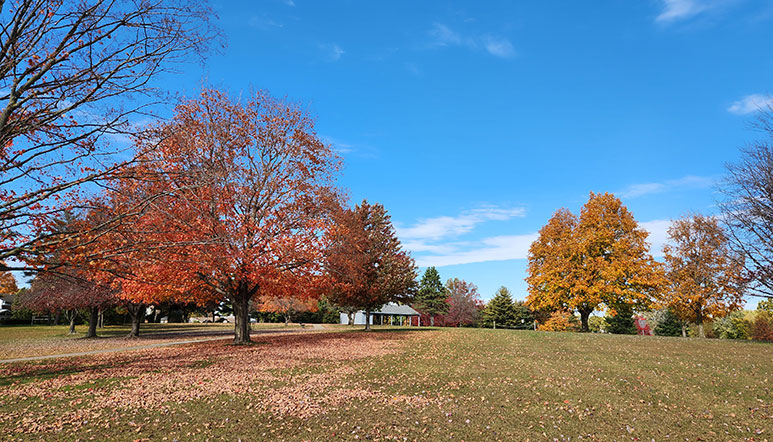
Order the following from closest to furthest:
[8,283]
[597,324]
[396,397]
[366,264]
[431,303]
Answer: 1. [396,397]
2. [366,264]
3. [8,283]
4. [597,324]
5. [431,303]

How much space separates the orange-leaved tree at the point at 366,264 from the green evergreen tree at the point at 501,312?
80.0 feet

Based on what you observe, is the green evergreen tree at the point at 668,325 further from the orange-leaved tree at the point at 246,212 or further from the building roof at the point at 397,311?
the orange-leaved tree at the point at 246,212

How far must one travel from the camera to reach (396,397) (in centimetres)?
1016

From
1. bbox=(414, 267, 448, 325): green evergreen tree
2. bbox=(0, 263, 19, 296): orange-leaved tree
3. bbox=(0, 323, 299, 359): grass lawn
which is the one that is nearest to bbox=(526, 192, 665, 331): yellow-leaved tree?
bbox=(0, 323, 299, 359): grass lawn

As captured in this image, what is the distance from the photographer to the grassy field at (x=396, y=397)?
7.91 metres

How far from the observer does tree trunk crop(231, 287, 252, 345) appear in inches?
880

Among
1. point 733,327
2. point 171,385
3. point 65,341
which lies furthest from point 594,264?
point 65,341

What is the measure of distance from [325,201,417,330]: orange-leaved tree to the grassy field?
8.10m

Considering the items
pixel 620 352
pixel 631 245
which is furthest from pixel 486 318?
pixel 620 352

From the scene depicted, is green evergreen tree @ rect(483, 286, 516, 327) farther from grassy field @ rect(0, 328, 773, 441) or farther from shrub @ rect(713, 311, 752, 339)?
grassy field @ rect(0, 328, 773, 441)

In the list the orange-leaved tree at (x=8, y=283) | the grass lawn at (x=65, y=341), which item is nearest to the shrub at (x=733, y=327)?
the grass lawn at (x=65, y=341)

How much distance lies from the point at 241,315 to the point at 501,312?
47.2 metres

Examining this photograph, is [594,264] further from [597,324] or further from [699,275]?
[597,324]

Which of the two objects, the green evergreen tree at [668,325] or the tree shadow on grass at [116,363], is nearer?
the tree shadow on grass at [116,363]
